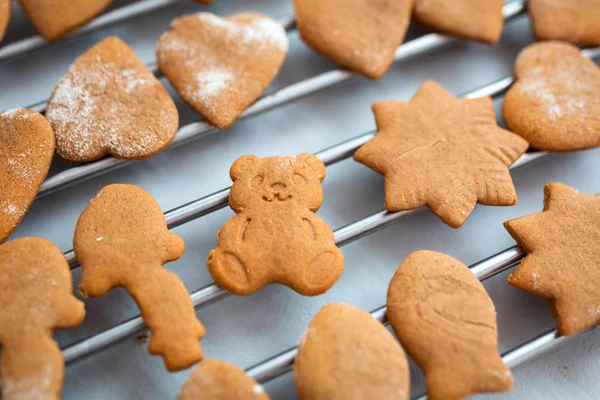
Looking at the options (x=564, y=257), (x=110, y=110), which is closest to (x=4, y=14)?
(x=110, y=110)

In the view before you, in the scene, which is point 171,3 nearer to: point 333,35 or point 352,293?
point 333,35

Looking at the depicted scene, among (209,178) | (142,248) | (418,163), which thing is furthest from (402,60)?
(142,248)

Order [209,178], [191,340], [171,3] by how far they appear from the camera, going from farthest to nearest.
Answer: [171,3]
[209,178]
[191,340]

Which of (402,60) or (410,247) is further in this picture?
A: (402,60)

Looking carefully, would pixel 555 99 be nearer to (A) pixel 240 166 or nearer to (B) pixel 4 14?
(A) pixel 240 166

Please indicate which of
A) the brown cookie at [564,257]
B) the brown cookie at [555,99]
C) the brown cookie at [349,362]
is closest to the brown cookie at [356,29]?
the brown cookie at [555,99]

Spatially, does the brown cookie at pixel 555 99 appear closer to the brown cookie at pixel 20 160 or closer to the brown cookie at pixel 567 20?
the brown cookie at pixel 567 20

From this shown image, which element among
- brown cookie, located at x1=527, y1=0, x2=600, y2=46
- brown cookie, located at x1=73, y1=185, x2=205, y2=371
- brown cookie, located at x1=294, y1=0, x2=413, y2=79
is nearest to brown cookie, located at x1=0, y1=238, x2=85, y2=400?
brown cookie, located at x1=73, y1=185, x2=205, y2=371
